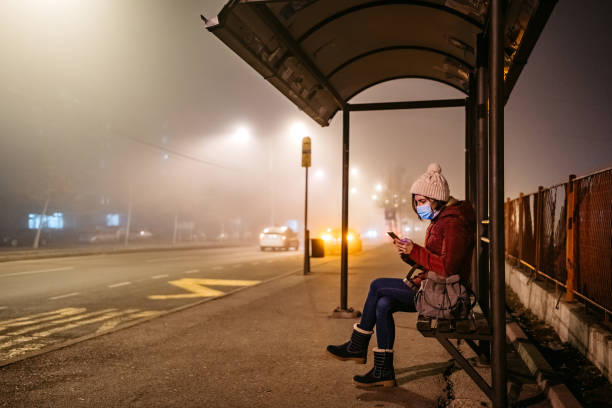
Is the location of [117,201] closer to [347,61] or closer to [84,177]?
[84,177]

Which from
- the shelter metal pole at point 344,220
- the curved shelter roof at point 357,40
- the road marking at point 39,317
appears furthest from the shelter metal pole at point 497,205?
the road marking at point 39,317

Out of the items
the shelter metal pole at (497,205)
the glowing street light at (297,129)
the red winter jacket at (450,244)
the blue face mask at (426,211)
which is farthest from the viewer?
the glowing street light at (297,129)

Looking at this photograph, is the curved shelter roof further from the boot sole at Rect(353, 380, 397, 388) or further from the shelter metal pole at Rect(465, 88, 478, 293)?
the boot sole at Rect(353, 380, 397, 388)

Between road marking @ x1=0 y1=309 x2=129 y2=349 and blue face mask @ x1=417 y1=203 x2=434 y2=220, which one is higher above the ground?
blue face mask @ x1=417 y1=203 x2=434 y2=220

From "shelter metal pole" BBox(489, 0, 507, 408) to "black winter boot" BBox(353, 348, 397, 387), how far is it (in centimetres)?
95

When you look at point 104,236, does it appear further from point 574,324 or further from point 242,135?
point 574,324

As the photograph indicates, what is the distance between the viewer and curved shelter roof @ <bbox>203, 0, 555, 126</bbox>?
461 cm

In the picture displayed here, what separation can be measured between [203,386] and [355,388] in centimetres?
131

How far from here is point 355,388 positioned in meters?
4.18

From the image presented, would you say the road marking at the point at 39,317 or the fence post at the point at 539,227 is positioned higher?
the fence post at the point at 539,227

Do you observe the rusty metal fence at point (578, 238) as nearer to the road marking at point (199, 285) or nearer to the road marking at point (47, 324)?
the road marking at point (47, 324)

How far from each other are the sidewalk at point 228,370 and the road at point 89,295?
1.14m

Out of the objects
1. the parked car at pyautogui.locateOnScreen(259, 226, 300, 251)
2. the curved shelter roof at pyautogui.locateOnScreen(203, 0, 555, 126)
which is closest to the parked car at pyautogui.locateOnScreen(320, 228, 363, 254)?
the parked car at pyautogui.locateOnScreen(259, 226, 300, 251)

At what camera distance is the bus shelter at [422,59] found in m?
3.39
